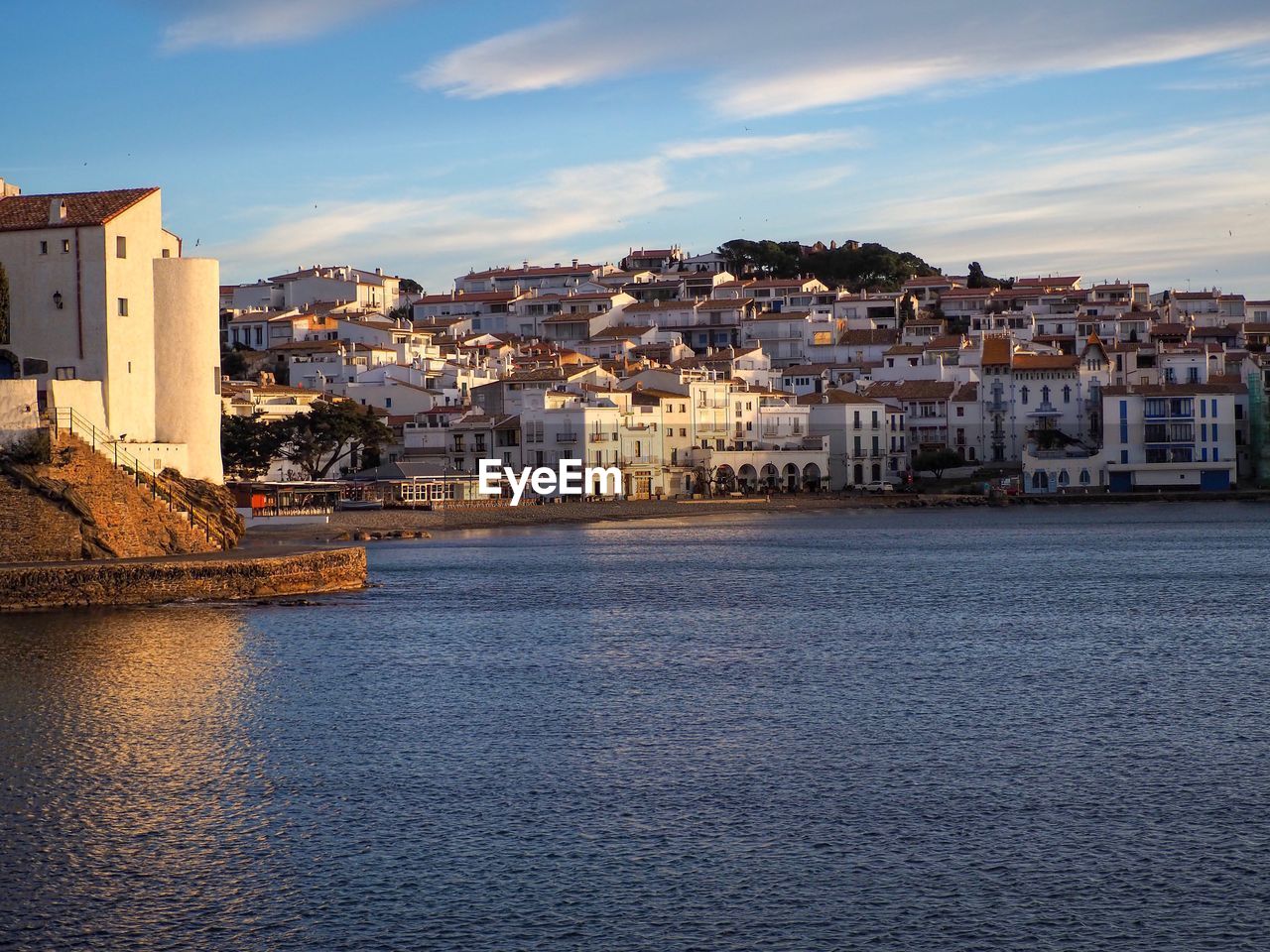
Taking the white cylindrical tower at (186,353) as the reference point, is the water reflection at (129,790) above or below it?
below

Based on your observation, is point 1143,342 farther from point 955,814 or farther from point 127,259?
point 955,814

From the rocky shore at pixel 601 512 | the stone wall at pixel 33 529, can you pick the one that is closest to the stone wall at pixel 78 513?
the stone wall at pixel 33 529

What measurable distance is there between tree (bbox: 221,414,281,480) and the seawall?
108 feet

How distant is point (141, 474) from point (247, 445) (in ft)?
104

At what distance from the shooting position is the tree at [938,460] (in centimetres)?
8869

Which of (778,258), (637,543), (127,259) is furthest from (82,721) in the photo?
(778,258)

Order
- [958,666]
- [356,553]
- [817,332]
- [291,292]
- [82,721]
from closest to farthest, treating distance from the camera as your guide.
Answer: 1. [82,721]
2. [958,666]
3. [356,553]
4. [817,332]
5. [291,292]

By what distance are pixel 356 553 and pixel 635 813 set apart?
927 inches

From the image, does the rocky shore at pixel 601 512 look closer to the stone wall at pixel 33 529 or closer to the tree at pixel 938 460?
the tree at pixel 938 460

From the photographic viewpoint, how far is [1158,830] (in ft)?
48.6

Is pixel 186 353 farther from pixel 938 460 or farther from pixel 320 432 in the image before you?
pixel 938 460

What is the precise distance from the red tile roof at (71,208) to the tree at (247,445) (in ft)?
90.5

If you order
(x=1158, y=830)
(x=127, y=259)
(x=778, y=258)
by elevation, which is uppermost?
(x=778, y=258)

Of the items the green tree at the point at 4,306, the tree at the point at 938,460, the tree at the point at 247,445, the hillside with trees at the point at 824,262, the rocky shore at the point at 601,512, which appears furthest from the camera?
the hillside with trees at the point at 824,262
